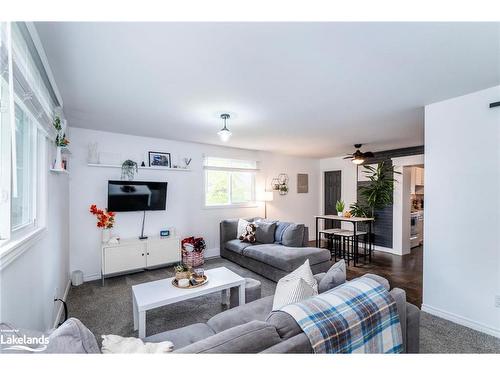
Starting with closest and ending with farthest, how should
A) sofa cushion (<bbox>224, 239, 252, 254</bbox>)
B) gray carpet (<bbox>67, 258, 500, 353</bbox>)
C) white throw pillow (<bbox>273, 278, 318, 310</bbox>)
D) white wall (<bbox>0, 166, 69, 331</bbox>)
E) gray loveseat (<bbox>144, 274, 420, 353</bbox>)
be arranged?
1. gray loveseat (<bbox>144, 274, 420, 353</bbox>)
2. white wall (<bbox>0, 166, 69, 331</bbox>)
3. white throw pillow (<bbox>273, 278, 318, 310</bbox>)
4. gray carpet (<bbox>67, 258, 500, 353</bbox>)
5. sofa cushion (<bbox>224, 239, 252, 254</bbox>)

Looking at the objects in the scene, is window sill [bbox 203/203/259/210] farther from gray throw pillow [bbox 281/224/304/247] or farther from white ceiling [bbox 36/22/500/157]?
white ceiling [bbox 36/22/500/157]

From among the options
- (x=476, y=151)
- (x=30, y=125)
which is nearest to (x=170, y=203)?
(x=30, y=125)

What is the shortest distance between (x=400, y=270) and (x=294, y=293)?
356cm

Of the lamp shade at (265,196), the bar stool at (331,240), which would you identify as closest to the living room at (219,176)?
the bar stool at (331,240)

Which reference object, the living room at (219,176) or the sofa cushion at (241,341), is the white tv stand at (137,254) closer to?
the living room at (219,176)

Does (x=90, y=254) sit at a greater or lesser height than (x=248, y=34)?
lesser

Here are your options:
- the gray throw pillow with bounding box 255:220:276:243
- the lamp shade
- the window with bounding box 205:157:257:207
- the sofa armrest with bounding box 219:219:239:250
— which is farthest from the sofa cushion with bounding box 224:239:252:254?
the lamp shade

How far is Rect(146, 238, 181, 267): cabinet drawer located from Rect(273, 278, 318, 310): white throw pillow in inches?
113

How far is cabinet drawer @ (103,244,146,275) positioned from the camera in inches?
139

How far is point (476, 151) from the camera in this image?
2328 mm

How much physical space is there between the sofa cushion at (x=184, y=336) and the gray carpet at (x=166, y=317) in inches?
36.9

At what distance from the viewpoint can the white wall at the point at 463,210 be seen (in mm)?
2248
